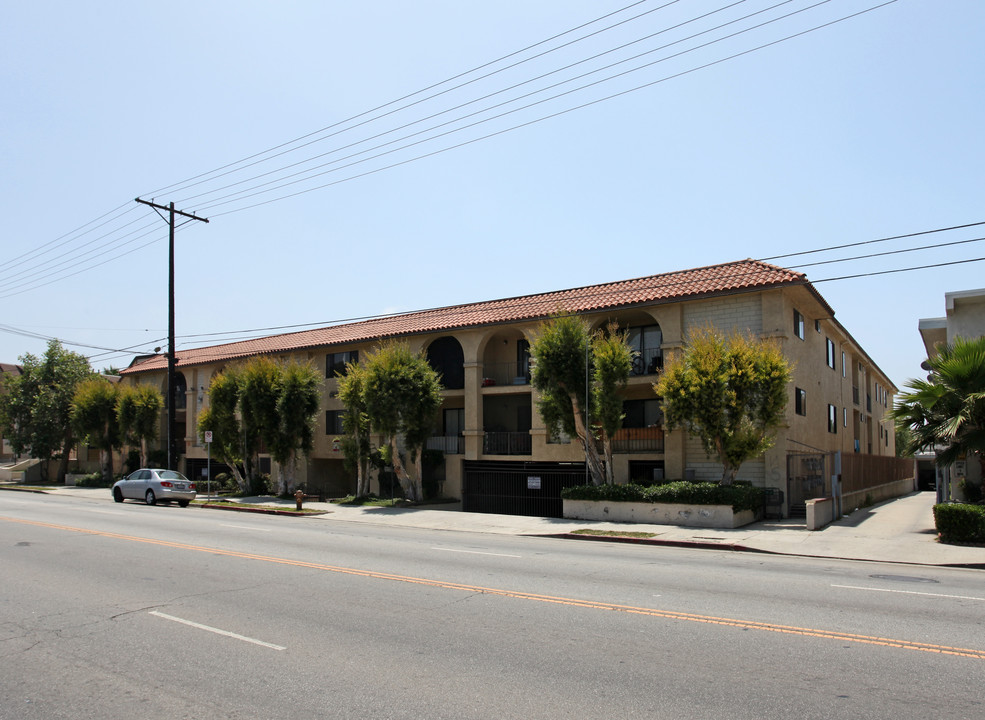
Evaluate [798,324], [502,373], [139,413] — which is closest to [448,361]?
[502,373]

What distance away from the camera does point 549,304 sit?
95.9ft

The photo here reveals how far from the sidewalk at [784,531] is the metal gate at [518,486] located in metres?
2.13

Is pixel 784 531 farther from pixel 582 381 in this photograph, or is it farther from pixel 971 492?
pixel 582 381

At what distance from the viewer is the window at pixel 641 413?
88.3ft

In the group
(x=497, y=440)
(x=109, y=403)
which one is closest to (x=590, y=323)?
(x=497, y=440)

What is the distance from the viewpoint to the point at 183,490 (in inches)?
1164

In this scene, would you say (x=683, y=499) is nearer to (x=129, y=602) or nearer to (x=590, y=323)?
(x=590, y=323)

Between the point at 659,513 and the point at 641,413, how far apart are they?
645 cm

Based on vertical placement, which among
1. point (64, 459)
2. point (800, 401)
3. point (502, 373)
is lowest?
point (64, 459)

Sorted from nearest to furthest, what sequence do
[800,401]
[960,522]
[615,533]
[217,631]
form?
1. [217,631]
2. [960,522]
3. [615,533]
4. [800,401]

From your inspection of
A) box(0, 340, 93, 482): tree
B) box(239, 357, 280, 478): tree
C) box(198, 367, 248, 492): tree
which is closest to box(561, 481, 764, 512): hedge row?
box(239, 357, 280, 478): tree

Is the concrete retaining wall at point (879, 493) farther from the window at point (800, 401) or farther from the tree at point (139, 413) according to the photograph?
the tree at point (139, 413)

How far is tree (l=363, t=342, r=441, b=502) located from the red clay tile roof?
296cm

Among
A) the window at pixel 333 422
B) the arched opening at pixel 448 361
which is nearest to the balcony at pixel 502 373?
the arched opening at pixel 448 361
